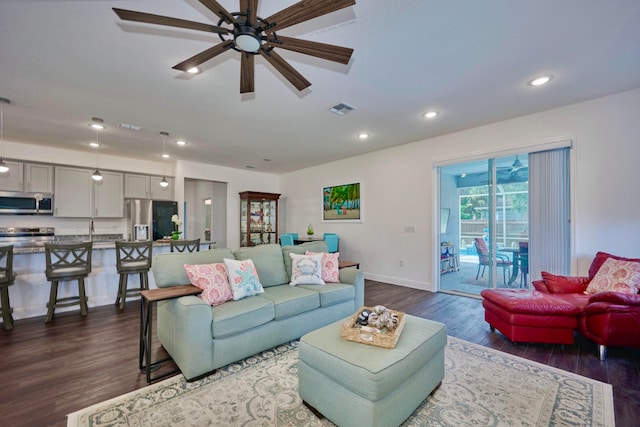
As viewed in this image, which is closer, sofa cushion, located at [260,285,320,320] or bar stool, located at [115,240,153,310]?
sofa cushion, located at [260,285,320,320]

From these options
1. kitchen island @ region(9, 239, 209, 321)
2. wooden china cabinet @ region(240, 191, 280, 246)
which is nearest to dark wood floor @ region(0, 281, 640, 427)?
kitchen island @ region(9, 239, 209, 321)

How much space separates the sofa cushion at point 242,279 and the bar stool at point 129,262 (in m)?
2.11

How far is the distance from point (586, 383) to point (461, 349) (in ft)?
2.89

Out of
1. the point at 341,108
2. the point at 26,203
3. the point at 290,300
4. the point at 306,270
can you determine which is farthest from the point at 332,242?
the point at 26,203

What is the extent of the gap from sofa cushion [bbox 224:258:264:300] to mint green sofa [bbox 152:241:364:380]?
7 centimetres

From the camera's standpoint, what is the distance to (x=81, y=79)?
2752 millimetres

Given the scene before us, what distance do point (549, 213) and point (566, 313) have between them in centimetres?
165

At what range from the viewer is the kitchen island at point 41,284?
3496 millimetres

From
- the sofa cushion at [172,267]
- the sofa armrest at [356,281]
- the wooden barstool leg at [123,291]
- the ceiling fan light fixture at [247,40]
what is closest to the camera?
the ceiling fan light fixture at [247,40]

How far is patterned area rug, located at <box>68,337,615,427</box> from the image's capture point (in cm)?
171

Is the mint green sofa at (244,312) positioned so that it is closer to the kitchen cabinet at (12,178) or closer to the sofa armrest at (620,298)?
the sofa armrest at (620,298)

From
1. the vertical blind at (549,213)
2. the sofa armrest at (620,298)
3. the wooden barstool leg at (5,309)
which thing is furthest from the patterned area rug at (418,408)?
the wooden barstool leg at (5,309)

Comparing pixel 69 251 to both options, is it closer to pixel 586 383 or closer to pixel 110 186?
pixel 110 186

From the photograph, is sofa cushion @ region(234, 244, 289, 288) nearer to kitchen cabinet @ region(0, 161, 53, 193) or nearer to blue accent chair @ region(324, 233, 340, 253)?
blue accent chair @ region(324, 233, 340, 253)
